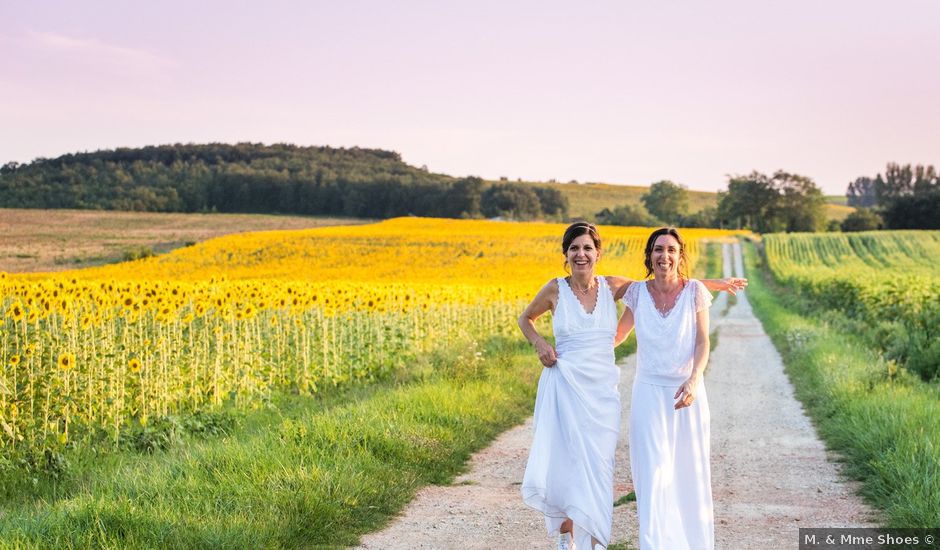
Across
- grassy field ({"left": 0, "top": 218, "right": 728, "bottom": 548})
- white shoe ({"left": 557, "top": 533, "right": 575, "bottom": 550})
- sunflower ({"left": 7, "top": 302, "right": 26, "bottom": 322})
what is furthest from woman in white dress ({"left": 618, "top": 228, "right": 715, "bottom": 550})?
sunflower ({"left": 7, "top": 302, "right": 26, "bottom": 322})

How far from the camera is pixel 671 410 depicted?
18.4 feet

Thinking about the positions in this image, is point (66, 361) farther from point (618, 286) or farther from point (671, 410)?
point (671, 410)

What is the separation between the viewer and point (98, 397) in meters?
9.66

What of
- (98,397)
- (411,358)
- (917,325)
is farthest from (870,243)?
(98,397)

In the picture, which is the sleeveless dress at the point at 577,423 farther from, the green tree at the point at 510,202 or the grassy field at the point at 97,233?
the green tree at the point at 510,202

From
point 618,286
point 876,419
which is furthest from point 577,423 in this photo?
point 876,419

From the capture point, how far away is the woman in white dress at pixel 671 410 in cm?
546

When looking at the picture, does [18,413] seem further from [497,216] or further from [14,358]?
[497,216]

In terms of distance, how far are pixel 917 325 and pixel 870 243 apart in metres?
69.1

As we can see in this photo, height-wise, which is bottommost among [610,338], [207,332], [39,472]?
[39,472]

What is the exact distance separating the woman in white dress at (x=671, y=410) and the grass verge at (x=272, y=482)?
6.49 ft

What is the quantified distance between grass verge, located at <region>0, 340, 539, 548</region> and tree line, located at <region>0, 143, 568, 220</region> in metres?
68.3

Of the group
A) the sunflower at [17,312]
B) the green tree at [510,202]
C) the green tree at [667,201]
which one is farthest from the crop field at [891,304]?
the green tree at [667,201]

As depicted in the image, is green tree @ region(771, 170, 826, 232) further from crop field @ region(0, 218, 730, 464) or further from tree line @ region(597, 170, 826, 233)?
crop field @ region(0, 218, 730, 464)
